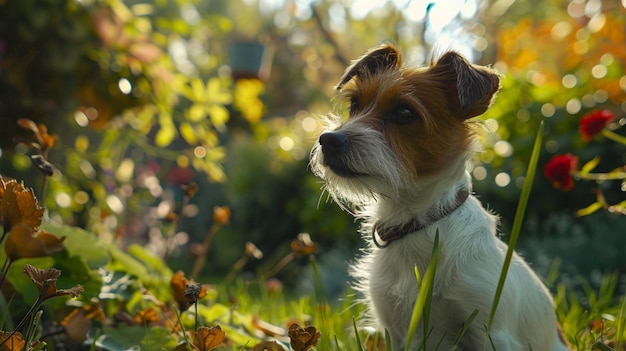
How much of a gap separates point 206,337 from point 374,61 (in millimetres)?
1498

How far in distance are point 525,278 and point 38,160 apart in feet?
5.80

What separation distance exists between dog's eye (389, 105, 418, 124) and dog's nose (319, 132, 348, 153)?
232mm

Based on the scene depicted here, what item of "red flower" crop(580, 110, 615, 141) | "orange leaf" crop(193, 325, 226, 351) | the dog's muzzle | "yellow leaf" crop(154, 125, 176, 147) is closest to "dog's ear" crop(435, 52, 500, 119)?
the dog's muzzle

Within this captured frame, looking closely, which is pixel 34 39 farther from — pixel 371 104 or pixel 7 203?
pixel 7 203

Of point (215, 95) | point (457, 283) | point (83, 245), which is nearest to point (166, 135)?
point (215, 95)

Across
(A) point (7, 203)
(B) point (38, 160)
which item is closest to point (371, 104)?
(B) point (38, 160)

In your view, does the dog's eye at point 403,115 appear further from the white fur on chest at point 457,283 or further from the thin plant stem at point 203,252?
the thin plant stem at point 203,252

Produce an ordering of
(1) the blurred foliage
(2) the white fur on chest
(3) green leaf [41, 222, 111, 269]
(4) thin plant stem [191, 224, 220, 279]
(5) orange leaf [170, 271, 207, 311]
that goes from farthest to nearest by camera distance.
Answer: (1) the blurred foliage
(4) thin plant stem [191, 224, 220, 279]
(3) green leaf [41, 222, 111, 269]
(2) the white fur on chest
(5) orange leaf [170, 271, 207, 311]

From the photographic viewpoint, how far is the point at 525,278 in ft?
7.29

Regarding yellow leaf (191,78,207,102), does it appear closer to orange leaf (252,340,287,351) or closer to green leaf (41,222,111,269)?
green leaf (41,222,111,269)

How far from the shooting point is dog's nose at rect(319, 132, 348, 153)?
2045mm

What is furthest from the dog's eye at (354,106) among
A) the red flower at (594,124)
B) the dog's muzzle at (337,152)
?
the red flower at (594,124)

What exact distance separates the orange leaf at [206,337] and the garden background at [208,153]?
0.48 meters

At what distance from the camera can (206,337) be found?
4.91 ft
